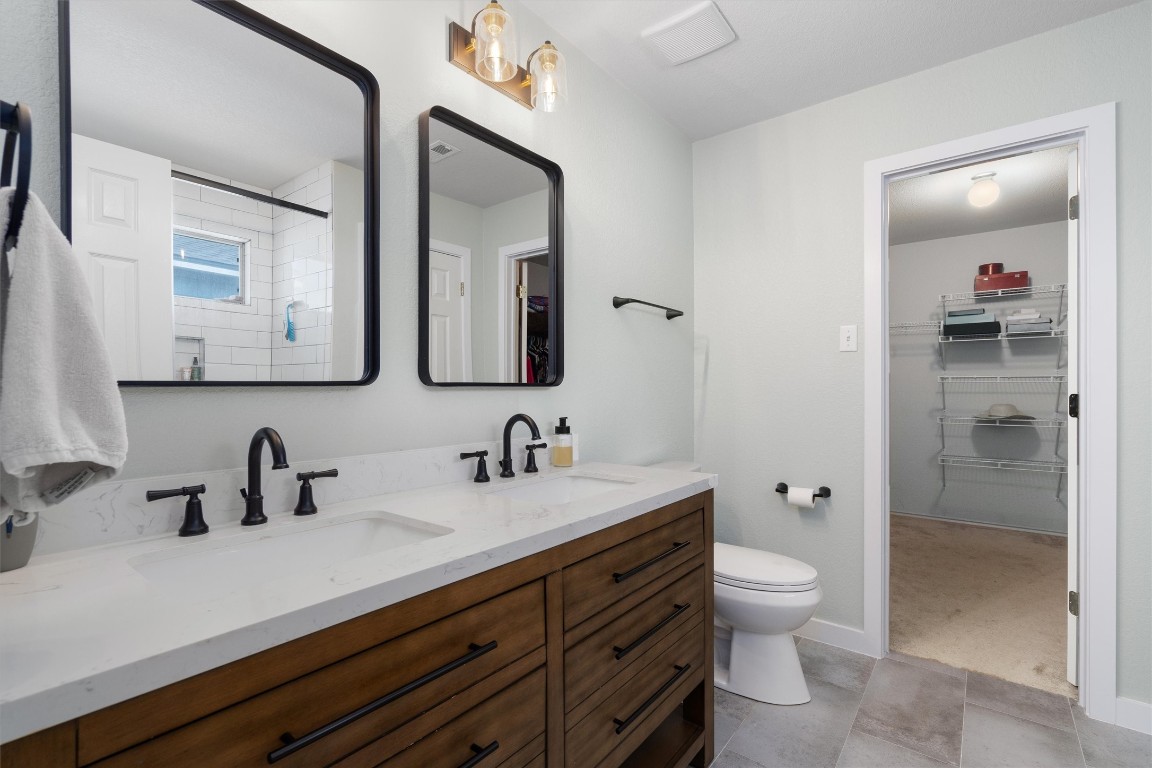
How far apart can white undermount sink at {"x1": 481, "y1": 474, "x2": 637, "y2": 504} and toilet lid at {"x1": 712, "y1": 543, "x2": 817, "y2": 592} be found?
0.58 m

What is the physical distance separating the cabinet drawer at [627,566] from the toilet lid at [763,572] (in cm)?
44

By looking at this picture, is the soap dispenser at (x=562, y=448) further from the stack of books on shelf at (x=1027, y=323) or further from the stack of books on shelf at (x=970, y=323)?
the stack of books on shelf at (x=1027, y=323)

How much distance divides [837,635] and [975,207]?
10.1 ft

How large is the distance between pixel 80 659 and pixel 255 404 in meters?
0.70

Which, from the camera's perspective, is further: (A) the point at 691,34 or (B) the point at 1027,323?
(B) the point at 1027,323

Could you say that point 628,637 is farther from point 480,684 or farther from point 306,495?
point 306,495

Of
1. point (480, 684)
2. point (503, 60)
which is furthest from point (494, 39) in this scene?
point (480, 684)

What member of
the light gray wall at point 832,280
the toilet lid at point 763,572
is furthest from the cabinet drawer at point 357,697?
the light gray wall at point 832,280

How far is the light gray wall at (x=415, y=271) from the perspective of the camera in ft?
3.45

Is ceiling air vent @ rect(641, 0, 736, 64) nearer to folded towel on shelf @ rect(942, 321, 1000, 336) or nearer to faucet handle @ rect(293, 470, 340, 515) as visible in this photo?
faucet handle @ rect(293, 470, 340, 515)

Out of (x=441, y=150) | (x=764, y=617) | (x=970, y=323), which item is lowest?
(x=764, y=617)

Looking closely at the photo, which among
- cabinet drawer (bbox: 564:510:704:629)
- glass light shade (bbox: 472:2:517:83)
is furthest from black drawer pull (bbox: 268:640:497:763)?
glass light shade (bbox: 472:2:517:83)

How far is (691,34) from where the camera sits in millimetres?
1932

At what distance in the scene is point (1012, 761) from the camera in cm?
160
